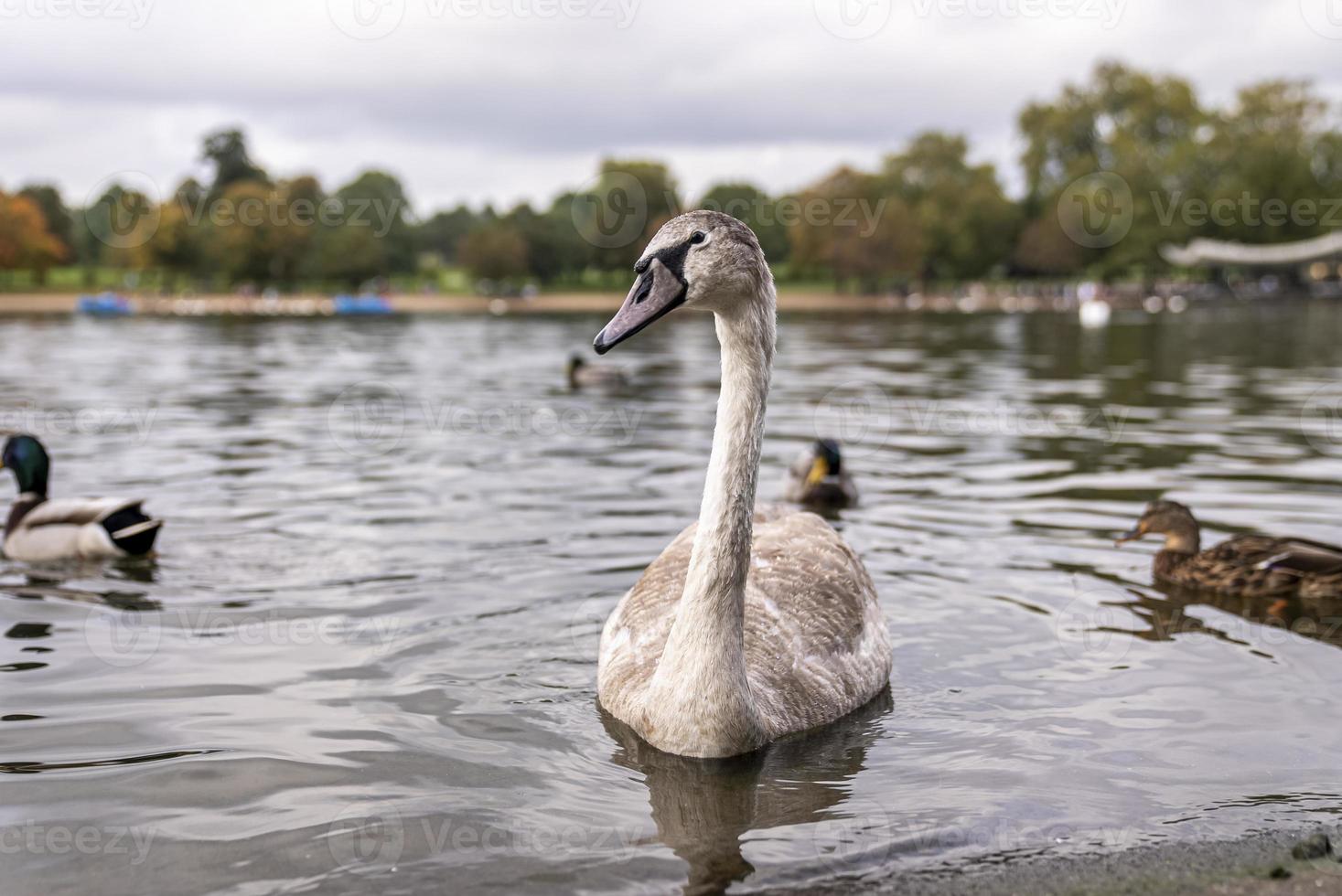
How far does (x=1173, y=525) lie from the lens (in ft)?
36.7

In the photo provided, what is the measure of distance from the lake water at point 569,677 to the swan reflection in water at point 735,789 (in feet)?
0.07

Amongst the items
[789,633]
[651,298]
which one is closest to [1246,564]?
[789,633]

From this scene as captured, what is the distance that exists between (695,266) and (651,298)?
0.88 feet

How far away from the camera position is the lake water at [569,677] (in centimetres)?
586

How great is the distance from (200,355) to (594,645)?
3684 centimetres

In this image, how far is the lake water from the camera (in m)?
5.86

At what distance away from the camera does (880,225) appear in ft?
387

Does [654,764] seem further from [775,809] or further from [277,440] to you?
[277,440]

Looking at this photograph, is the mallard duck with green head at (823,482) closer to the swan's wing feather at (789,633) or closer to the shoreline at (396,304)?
the swan's wing feather at (789,633)

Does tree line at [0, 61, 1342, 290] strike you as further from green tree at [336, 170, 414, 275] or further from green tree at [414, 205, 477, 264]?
green tree at [414, 205, 477, 264]

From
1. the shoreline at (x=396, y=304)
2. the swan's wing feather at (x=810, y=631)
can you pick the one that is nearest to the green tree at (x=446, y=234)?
the shoreline at (x=396, y=304)

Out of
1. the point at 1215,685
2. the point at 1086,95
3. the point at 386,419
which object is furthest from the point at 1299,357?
the point at 1086,95

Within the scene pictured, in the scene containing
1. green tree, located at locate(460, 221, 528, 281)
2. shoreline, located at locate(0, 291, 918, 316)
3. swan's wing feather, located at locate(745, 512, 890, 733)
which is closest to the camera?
swan's wing feather, located at locate(745, 512, 890, 733)

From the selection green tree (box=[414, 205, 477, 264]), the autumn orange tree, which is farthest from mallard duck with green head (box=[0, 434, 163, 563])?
green tree (box=[414, 205, 477, 264])
